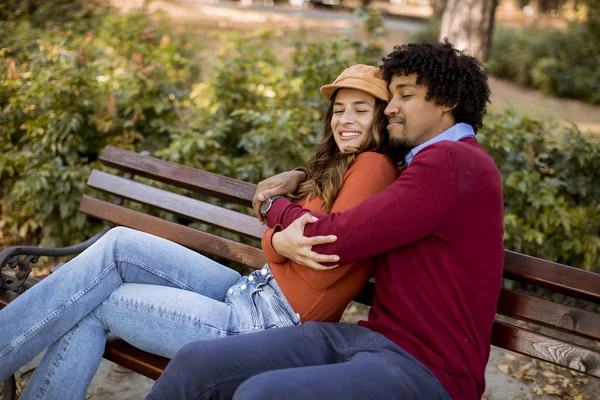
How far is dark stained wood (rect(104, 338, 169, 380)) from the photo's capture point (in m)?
2.57

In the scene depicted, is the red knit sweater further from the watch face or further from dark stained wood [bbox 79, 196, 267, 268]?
dark stained wood [bbox 79, 196, 267, 268]

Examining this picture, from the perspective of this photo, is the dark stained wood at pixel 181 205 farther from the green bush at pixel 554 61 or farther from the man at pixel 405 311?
the green bush at pixel 554 61

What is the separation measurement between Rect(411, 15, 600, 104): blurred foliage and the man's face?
11.7 meters

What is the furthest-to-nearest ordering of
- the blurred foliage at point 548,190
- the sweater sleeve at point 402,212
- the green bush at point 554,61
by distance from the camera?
the green bush at point 554,61, the blurred foliage at point 548,190, the sweater sleeve at point 402,212

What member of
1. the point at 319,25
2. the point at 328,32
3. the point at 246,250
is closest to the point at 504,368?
the point at 246,250

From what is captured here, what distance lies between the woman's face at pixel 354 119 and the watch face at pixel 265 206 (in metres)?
0.40

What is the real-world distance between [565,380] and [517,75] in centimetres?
1250

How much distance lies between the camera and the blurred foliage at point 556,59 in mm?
13297

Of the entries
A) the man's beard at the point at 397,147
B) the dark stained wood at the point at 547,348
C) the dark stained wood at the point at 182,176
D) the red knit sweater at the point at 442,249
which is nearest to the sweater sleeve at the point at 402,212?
the red knit sweater at the point at 442,249

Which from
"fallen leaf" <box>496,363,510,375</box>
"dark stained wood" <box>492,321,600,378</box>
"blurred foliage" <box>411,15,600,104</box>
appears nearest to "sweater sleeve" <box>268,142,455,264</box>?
"dark stained wood" <box>492,321,600,378</box>

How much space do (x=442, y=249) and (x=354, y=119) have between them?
2.54 feet

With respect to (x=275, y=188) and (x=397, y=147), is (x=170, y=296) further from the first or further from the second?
(x=397, y=147)

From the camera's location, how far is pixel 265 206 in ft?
9.07

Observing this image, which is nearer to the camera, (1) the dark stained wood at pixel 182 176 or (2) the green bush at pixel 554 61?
(1) the dark stained wood at pixel 182 176
